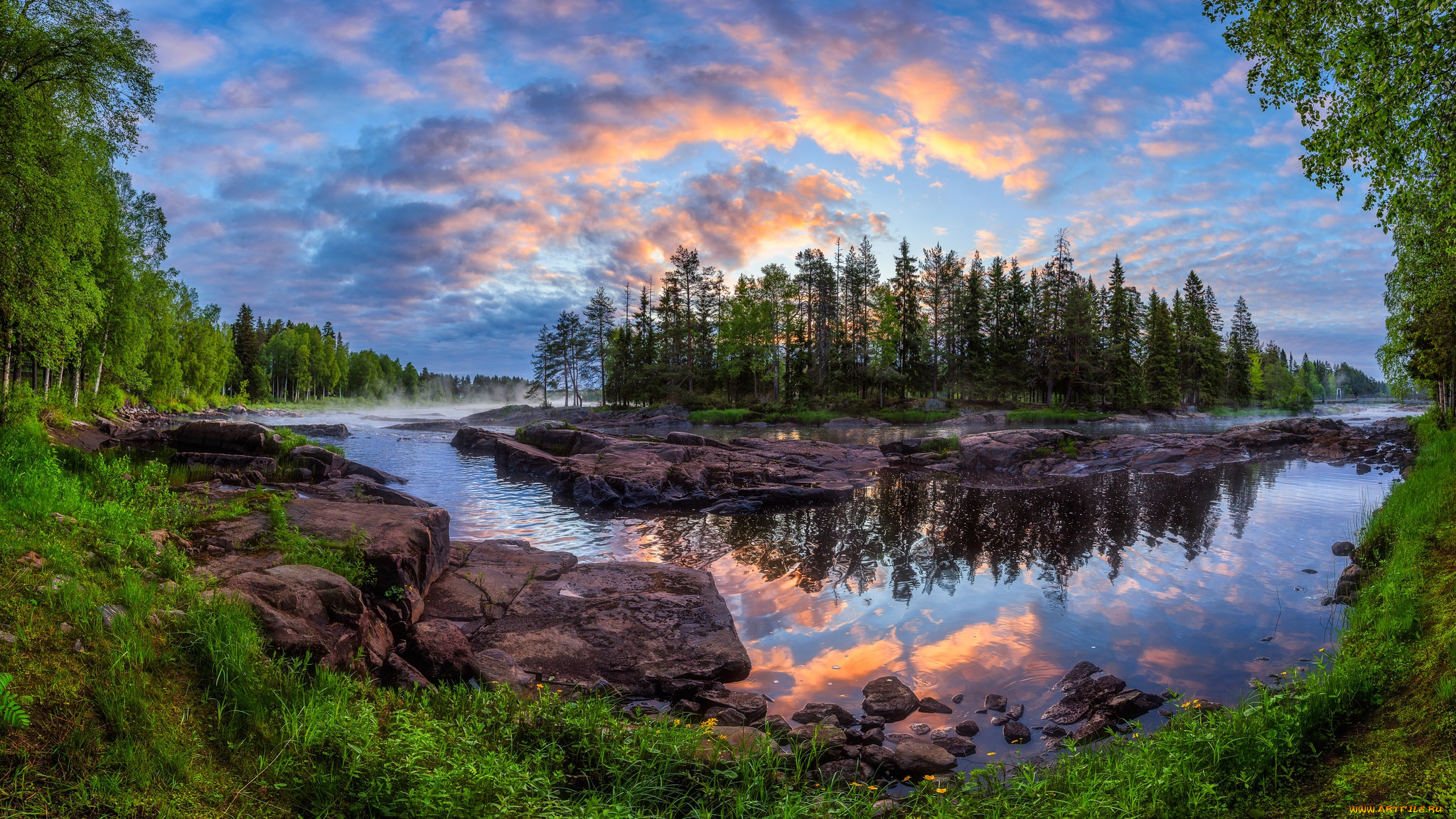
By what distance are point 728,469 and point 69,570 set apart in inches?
668

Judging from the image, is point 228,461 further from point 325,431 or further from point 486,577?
point 325,431

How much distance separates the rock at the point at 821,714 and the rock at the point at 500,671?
2.81 meters

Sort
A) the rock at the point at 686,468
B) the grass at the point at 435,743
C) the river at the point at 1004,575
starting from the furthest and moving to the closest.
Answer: the rock at the point at 686,468 → the river at the point at 1004,575 → the grass at the point at 435,743

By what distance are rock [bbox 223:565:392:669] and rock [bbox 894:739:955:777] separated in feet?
16.6

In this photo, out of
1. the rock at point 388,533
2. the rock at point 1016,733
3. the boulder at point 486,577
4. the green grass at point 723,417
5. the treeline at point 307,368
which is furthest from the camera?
the treeline at point 307,368

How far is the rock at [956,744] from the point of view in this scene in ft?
17.9

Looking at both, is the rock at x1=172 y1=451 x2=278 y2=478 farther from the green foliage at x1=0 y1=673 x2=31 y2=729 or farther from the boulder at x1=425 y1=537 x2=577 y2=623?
the green foliage at x1=0 y1=673 x2=31 y2=729

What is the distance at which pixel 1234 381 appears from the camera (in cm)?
8569

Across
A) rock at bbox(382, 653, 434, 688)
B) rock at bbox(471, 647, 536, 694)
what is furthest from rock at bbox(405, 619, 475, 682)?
rock at bbox(382, 653, 434, 688)

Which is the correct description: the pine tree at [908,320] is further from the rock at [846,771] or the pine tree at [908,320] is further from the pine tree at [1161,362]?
the rock at [846,771]

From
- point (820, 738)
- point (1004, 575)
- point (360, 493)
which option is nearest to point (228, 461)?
point (360, 493)

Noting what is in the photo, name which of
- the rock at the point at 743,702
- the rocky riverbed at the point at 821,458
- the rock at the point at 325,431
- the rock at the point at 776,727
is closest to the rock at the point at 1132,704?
the rock at the point at 776,727

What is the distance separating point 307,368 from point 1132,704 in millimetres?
121153

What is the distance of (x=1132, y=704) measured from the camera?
603cm
